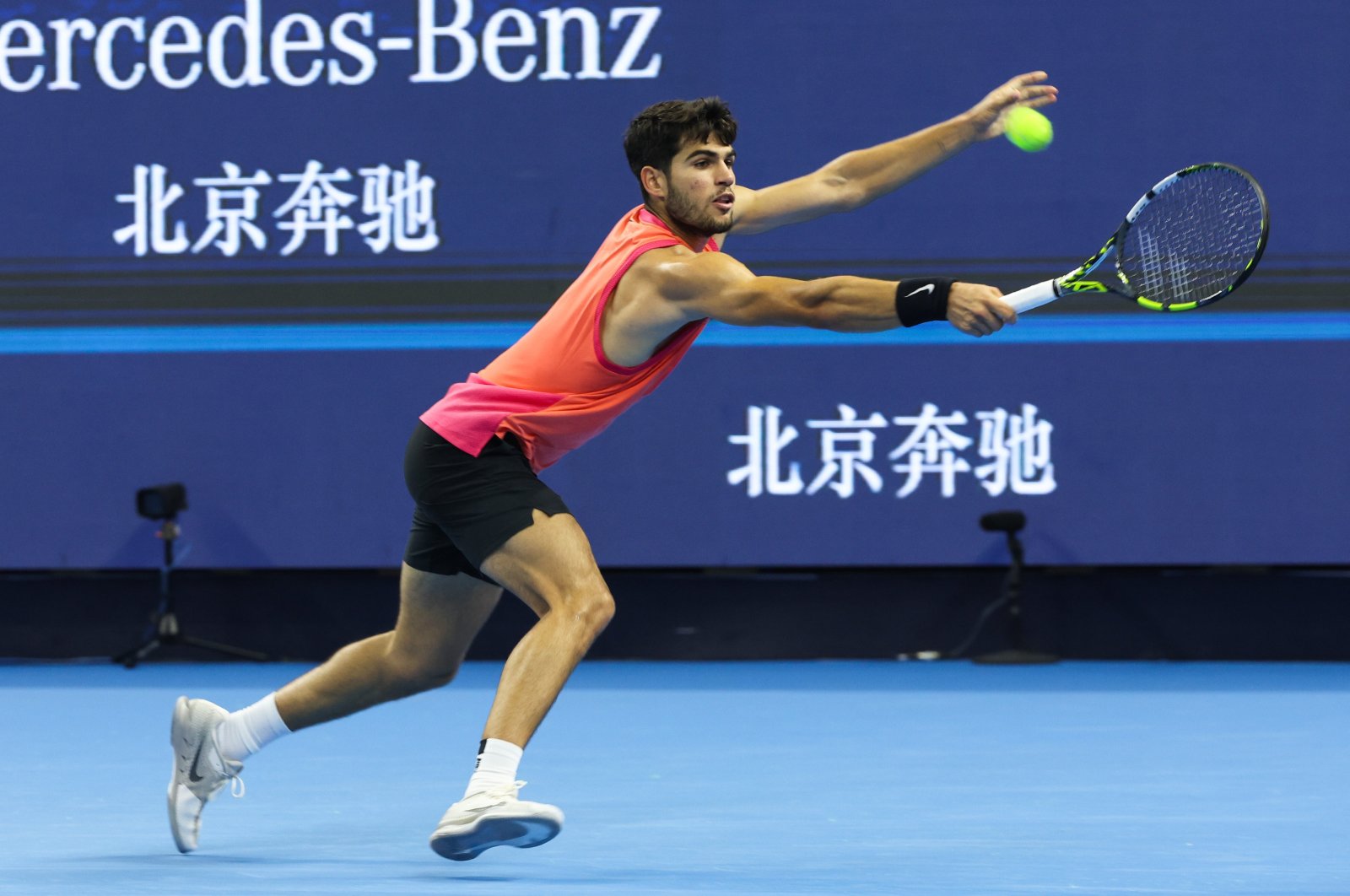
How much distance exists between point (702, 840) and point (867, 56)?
13.2 feet

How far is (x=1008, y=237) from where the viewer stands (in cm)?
740

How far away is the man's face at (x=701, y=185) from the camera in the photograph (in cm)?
402

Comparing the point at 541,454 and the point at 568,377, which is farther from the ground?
the point at 568,377

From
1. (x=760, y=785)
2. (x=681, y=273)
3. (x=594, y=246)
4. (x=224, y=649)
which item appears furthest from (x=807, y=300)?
(x=224, y=649)

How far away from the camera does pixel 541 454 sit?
A: 4156 millimetres

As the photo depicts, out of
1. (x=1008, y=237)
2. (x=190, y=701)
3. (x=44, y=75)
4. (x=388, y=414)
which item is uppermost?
(x=44, y=75)

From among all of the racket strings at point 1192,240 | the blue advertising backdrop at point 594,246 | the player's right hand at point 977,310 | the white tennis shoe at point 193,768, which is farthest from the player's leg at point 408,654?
the blue advertising backdrop at point 594,246

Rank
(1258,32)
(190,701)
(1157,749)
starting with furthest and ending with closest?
(1258,32)
(1157,749)
(190,701)

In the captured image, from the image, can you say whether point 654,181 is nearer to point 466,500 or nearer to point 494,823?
point 466,500

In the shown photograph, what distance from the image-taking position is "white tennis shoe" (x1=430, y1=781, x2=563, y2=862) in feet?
11.8

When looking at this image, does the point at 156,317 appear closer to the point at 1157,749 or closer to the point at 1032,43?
the point at 1032,43

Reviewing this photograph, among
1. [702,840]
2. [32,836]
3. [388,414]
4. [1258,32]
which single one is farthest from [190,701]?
[1258,32]

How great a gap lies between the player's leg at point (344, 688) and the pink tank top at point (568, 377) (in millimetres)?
335

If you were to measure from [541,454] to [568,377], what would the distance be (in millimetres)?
218
